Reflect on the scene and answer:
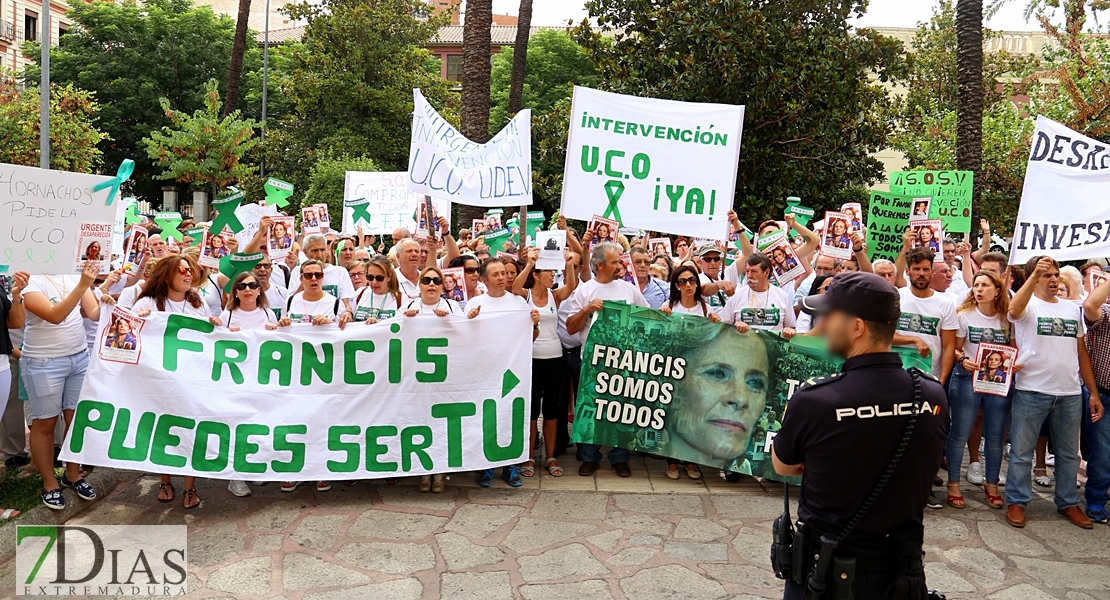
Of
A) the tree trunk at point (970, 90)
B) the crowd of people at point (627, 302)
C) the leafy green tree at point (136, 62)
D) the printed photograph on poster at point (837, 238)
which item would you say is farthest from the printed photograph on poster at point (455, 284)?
the leafy green tree at point (136, 62)

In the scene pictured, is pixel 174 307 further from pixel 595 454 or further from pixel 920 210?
pixel 920 210

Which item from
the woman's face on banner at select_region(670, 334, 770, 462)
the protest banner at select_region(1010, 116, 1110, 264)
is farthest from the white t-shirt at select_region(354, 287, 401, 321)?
the protest banner at select_region(1010, 116, 1110, 264)

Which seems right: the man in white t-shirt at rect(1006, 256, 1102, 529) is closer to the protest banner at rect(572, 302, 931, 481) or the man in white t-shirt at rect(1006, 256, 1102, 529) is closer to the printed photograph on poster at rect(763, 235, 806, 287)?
the protest banner at rect(572, 302, 931, 481)

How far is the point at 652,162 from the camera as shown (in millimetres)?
7285

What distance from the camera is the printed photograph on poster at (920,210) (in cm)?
752

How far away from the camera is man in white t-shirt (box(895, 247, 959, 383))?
627 cm

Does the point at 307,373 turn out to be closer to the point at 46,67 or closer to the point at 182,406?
the point at 182,406

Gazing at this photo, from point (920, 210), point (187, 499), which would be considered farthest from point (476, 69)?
point (187, 499)

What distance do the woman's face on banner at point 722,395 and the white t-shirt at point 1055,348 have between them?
1.78 m

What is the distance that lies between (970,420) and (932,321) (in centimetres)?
79

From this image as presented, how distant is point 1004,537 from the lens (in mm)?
5688

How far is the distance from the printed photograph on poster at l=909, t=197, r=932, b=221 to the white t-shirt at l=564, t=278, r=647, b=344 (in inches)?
102

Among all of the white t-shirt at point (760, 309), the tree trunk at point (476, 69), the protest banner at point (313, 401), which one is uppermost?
the tree trunk at point (476, 69)

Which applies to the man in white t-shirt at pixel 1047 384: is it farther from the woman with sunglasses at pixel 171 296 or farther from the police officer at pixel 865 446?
the woman with sunglasses at pixel 171 296
